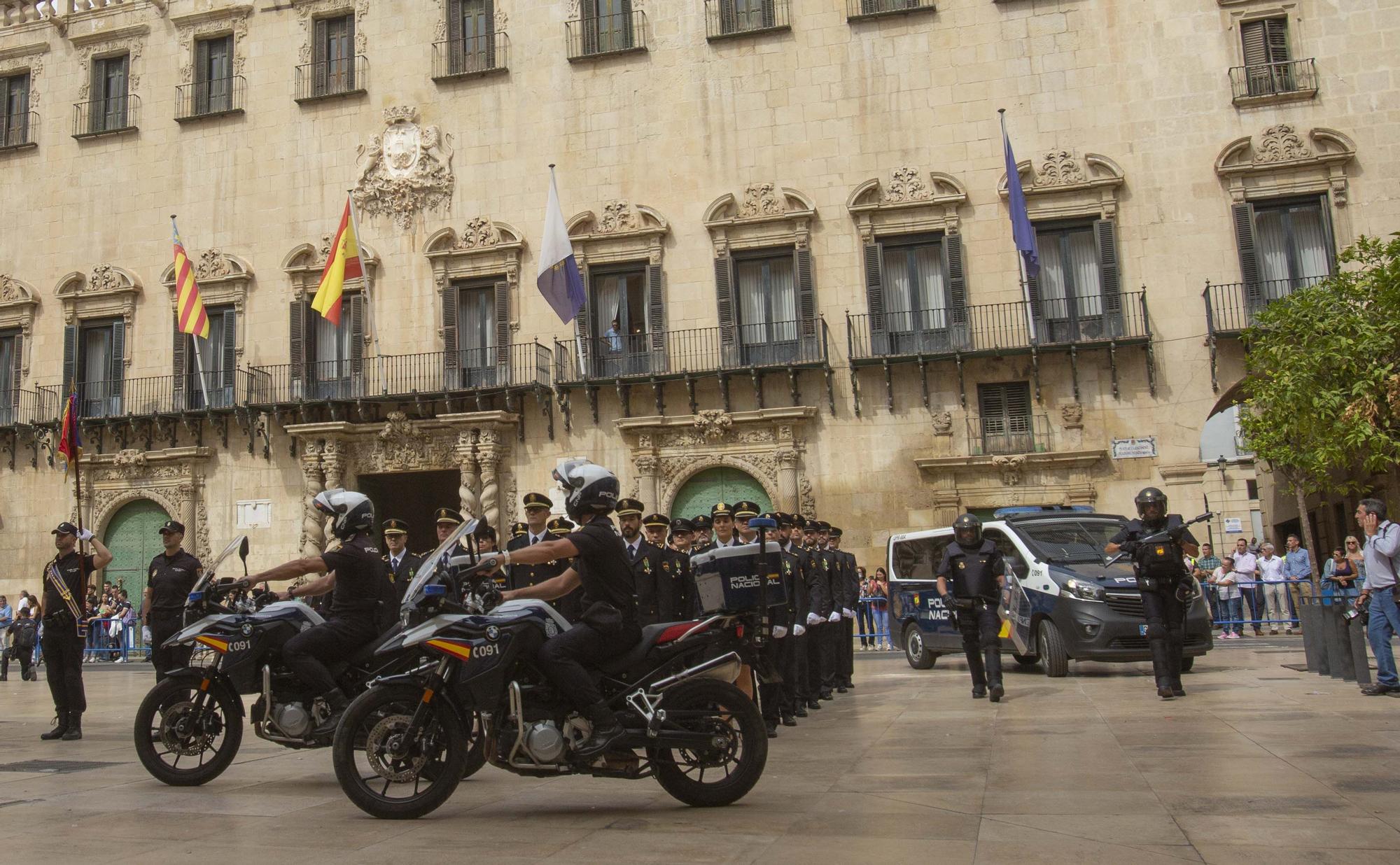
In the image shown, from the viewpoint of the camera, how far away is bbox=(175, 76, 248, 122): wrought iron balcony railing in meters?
28.3

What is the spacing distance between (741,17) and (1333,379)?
Answer: 13.9 meters

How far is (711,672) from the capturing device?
6.50 m

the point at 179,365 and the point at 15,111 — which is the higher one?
the point at 15,111

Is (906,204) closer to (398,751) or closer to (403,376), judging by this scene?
(403,376)

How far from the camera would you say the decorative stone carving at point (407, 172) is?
26.7 meters

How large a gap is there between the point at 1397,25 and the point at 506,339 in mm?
18398

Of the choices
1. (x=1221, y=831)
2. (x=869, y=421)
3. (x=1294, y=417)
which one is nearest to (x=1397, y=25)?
(x=1294, y=417)

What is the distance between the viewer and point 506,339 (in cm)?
2580

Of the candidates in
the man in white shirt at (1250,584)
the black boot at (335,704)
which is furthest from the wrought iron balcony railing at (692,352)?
the black boot at (335,704)

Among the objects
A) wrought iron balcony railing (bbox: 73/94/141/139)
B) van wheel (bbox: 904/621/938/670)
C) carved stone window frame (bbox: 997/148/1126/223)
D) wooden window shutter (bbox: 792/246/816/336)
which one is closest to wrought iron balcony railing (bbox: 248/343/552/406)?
wooden window shutter (bbox: 792/246/816/336)

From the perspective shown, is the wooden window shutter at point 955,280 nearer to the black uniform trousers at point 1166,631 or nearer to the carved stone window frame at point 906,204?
the carved stone window frame at point 906,204

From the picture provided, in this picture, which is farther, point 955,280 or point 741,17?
point 741,17

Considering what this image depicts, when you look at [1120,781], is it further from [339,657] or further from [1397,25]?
[1397,25]

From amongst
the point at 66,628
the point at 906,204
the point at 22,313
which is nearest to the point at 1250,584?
the point at 906,204
